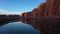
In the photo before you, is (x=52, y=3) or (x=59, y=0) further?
(x=52, y=3)

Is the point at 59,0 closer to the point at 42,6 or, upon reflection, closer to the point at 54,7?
the point at 54,7

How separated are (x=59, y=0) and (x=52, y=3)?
7.45 m

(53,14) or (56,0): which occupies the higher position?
(56,0)

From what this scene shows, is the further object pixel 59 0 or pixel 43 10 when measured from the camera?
pixel 43 10

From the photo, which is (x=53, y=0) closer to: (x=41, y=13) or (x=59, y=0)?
(x=59, y=0)

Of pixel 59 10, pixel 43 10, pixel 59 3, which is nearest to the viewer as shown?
pixel 59 10

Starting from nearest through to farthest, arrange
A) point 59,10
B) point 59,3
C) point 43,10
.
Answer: point 59,10 → point 59,3 → point 43,10

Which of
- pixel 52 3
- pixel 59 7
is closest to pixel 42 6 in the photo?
pixel 52 3

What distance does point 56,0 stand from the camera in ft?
304

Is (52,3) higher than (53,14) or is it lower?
higher

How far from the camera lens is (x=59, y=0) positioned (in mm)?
89938

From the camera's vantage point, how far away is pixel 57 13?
86.6 metres

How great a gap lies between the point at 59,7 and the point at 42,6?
1720 inches

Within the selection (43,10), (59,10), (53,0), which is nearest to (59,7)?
(59,10)
